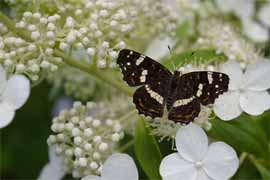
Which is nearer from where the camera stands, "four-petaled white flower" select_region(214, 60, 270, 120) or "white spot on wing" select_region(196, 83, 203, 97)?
Answer: "white spot on wing" select_region(196, 83, 203, 97)

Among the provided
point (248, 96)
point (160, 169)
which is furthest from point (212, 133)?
point (160, 169)

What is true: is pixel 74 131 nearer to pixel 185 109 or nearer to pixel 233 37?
pixel 185 109

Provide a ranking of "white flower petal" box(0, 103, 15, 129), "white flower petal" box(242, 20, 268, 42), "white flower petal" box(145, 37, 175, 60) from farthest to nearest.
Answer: "white flower petal" box(242, 20, 268, 42)
"white flower petal" box(145, 37, 175, 60)
"white flower petal" box(0, 103, 15, 129)

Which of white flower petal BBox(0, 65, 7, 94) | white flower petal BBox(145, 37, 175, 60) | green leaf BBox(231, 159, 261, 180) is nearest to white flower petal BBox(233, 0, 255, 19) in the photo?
white flower petal BBox(145, 37, 175, 60)

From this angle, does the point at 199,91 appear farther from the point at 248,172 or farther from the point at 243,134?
the point at 248,172

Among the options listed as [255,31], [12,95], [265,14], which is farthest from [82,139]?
[265,14]

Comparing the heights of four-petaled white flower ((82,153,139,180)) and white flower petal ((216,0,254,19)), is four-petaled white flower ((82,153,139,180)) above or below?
below

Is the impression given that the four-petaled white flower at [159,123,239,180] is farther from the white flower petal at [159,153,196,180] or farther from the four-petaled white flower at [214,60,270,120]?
the four-petaled white flower at [214,60,270,120]
